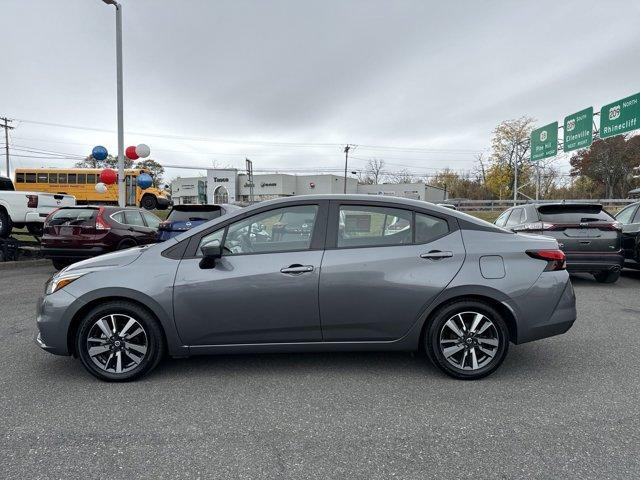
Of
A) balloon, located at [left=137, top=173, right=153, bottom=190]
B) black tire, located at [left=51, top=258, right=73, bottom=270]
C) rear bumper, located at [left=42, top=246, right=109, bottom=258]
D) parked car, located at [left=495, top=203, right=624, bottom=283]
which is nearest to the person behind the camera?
parked car, located at [left=495, top=203, right=624, bottom=283]

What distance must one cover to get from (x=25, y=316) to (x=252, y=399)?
4190mm

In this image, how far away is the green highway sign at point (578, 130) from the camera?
20561mm

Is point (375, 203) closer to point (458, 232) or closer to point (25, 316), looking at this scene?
point (458, 232)

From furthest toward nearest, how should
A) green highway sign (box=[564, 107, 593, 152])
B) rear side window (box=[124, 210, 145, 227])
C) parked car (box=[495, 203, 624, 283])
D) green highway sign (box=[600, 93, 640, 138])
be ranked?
green highway sign (box=[564, 107, 593, 152]) → green highway sign (box=[600, 93, 640, 138]) → rear side window (box=[124, 210, 145, 227]) → parked car (box=[495, 203, 624, 283])

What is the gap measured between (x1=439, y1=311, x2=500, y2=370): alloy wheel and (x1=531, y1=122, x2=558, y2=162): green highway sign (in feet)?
80.6

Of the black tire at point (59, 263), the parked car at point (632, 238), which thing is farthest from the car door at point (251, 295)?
the black tire at point (59, 263)

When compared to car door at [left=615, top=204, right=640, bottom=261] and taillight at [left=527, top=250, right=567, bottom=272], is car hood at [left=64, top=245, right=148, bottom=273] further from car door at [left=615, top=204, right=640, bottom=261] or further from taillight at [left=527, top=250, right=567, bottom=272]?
car door at [left=615, top=204, right=640, bottom=261]

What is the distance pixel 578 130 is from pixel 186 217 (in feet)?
68.4

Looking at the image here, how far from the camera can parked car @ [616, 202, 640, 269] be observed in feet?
26.1

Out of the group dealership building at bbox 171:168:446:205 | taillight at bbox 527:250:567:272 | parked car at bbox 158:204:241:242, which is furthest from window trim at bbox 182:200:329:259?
dealership building at bbox 171:168:446:205

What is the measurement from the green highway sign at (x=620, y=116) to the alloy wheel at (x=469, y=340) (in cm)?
1860

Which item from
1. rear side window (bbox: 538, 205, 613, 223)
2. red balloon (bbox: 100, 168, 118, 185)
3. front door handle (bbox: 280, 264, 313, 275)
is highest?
red balloon (bbox: 100, 168, 118, 185)

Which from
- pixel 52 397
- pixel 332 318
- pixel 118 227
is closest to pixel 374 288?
pixel 332 318

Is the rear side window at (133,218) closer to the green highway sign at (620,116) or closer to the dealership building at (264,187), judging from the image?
the green highway sign at (620,116)
